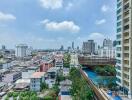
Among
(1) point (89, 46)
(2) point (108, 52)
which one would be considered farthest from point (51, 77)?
(1) point (89, 46)

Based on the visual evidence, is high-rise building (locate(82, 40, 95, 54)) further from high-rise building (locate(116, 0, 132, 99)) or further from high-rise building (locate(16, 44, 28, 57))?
high-rise building (locate(116, 0, 132, 99))

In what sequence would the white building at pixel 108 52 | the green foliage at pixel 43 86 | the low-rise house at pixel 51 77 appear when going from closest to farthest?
the green foliage at pixel 43 86 → the low-rise house at pixel 51 77 → the white building at pixel 108 52

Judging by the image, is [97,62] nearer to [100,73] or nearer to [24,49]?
[100,73]

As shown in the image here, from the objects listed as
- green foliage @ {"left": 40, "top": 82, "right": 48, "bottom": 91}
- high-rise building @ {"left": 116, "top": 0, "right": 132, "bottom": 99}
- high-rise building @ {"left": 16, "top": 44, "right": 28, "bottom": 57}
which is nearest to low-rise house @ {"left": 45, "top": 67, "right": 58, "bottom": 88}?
green foliage @ {"left": 40, "top": 82, "right": 48, "bottom": 91}

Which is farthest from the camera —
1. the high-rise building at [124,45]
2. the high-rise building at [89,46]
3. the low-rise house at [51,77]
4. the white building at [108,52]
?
the high-rise building at [89,46]

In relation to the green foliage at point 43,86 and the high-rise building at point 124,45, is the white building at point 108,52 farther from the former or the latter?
the high-rise building at point 124,45

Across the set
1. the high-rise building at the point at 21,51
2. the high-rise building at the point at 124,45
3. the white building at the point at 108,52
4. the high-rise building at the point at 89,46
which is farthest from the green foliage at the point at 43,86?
the high-rise building at the point at 21,51

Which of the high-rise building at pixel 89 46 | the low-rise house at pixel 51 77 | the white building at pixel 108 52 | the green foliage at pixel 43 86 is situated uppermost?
the high-rise building at pixel 89 46

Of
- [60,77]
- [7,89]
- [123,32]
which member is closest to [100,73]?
[60,77]
